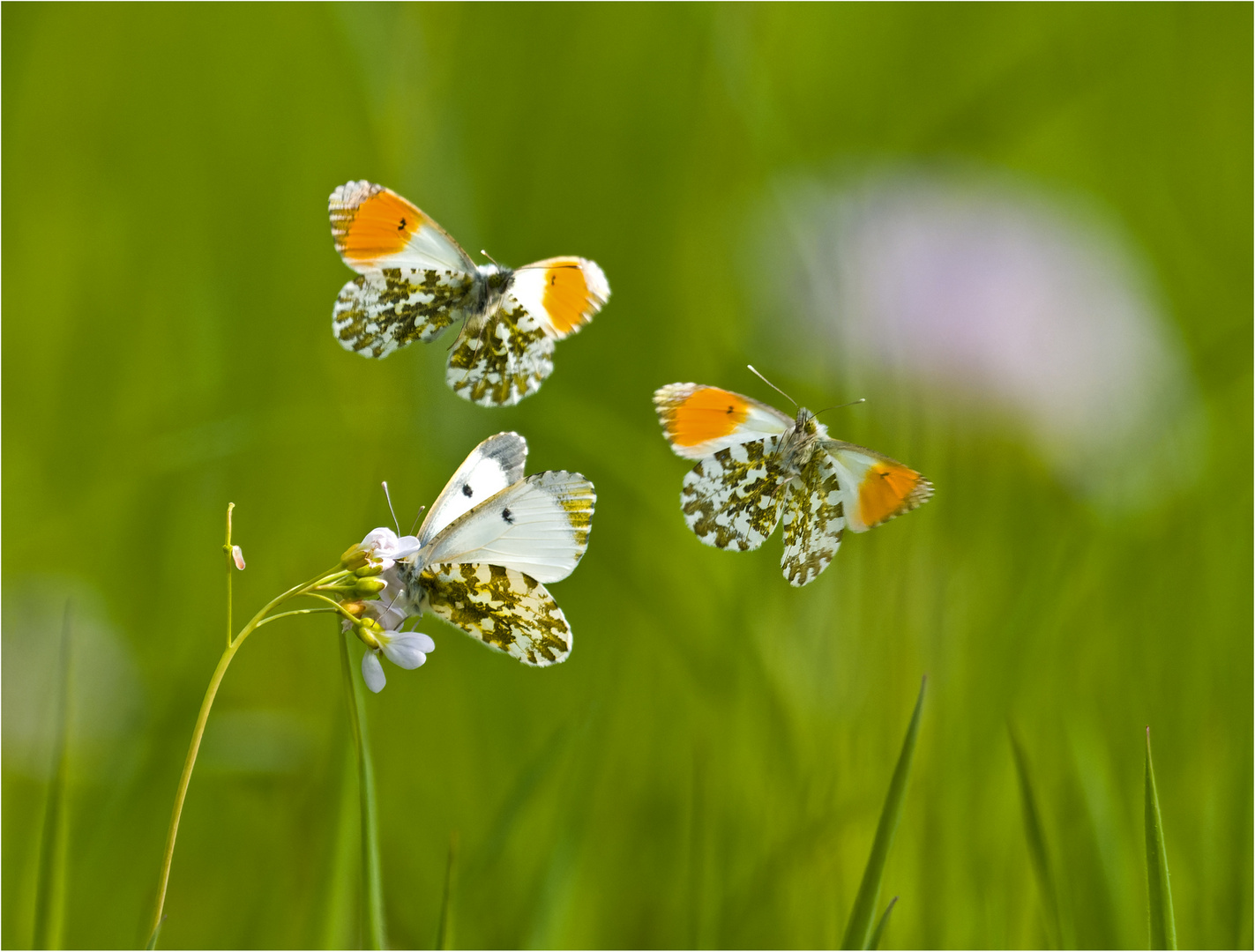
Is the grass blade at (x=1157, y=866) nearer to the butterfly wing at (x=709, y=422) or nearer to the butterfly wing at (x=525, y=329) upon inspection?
the butterfly wing at (x=709, y=422)

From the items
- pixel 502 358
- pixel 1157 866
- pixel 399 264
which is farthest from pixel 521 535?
pixel 1157 866

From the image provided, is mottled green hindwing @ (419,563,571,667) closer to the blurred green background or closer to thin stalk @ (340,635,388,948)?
thin stalk @ (340,635,388,948)

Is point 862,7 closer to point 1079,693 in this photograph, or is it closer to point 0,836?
point 1079,693

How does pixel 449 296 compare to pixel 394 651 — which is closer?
pixel 394 651

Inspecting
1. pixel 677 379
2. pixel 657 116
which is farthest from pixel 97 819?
pixel 657 116

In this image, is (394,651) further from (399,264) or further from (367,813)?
(399,264)

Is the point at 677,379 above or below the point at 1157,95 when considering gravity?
below
